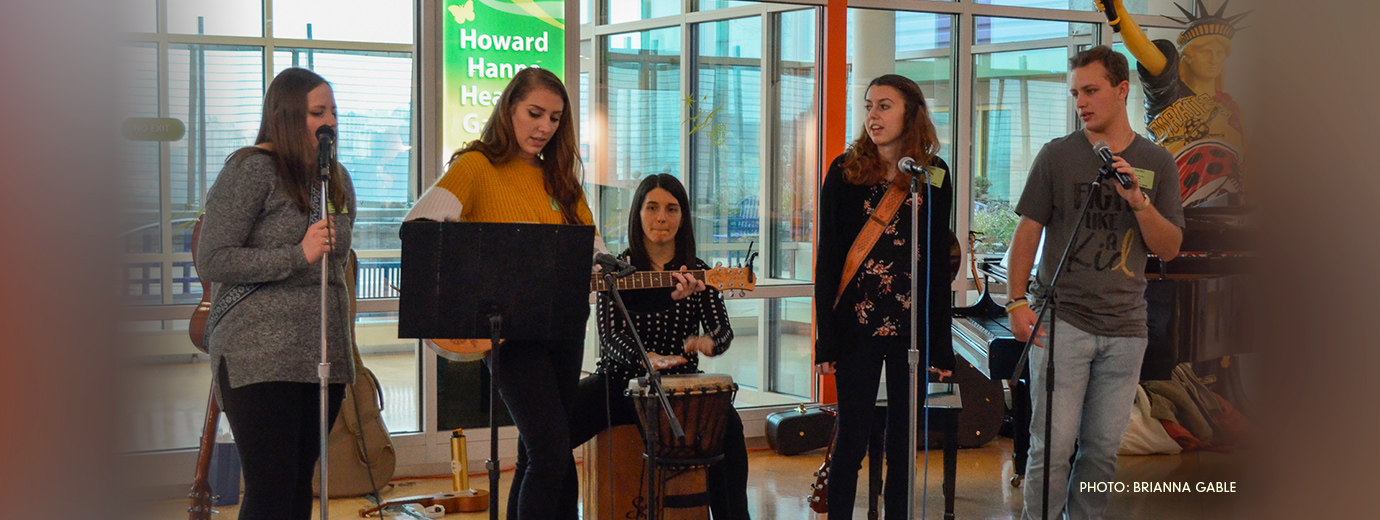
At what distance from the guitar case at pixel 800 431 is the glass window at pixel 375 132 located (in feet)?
7.08

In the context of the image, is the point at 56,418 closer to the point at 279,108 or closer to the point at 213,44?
the point at 279,108

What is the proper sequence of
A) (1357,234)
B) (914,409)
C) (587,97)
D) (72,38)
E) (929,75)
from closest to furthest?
1. (72,38)
2. (1357,234)
3. (914,409)
4. (587,97)
5. (929,75)

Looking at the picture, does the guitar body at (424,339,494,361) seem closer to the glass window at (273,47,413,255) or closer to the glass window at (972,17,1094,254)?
the glass window at (273,47,413,255)

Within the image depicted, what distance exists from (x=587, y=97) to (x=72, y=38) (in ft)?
14.8

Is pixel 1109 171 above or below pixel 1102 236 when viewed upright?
above

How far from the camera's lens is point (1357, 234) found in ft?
4.70

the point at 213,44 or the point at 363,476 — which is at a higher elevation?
the point at 213,44

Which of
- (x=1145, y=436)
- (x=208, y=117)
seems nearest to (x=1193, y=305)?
(x=1145, y=436)

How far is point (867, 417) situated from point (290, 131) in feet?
6.22

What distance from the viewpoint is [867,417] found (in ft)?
10.3

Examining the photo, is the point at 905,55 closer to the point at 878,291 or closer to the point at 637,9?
the point at 637,9

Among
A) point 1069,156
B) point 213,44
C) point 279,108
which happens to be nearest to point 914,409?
point 1069,156

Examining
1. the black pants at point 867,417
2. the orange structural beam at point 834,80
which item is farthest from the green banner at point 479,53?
the black pants at point 867,417

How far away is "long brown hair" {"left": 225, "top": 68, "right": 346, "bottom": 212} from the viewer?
96.0 inches
